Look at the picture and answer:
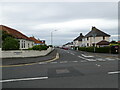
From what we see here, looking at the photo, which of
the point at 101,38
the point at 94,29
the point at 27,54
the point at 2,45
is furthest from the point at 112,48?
the point at 94,29

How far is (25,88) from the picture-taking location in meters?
5.91

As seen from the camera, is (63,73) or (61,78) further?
(63,73)

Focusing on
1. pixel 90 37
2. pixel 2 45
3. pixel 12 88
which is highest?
pixel 90 37

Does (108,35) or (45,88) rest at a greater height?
(108,35)

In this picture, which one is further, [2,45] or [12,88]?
[2,45]

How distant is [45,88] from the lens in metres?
5.84

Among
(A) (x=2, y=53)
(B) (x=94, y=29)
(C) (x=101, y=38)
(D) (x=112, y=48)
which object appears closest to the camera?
(A) (x=2, y=53)

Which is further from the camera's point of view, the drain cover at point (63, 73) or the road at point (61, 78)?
the drain cover at point (63, 73)

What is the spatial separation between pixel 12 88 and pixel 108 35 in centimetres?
5739

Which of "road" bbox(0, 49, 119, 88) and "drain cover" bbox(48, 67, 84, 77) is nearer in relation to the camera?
"road" bbox(0, 49, 119, 88)

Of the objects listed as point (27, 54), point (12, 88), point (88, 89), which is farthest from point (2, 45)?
point (88, 89)

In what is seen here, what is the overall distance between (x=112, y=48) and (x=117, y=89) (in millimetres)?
27433

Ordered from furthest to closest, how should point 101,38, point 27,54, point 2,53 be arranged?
point 101,38, point 27,54, point 2,53

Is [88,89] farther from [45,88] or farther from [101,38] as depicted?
[101,38]
